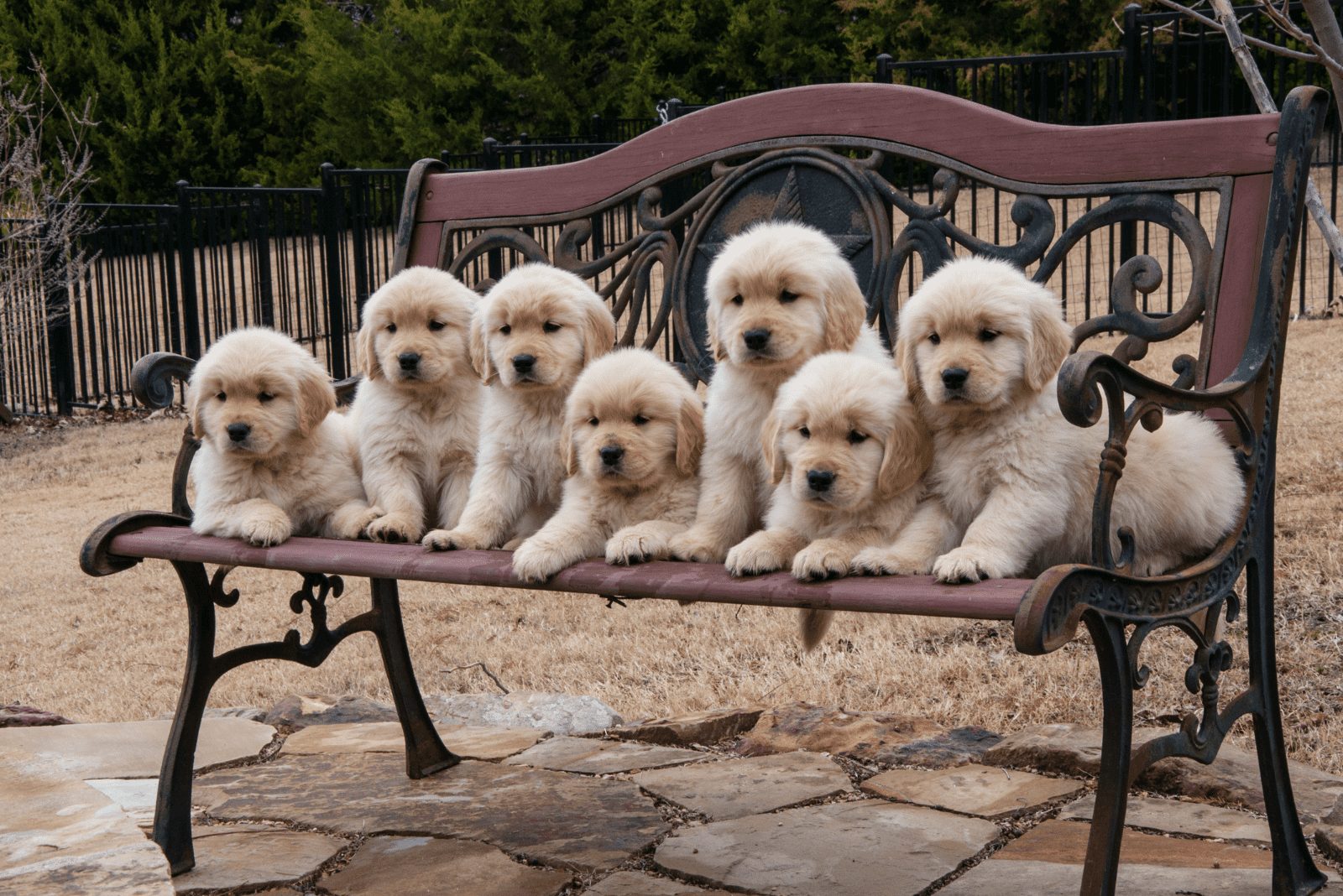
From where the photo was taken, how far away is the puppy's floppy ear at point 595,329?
3.80 m

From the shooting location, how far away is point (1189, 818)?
3.99m

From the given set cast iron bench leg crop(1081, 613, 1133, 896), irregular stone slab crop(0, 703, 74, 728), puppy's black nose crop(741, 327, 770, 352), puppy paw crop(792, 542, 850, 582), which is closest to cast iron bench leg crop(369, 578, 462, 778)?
irregular stone slab crop(0, 703, 74, 728)

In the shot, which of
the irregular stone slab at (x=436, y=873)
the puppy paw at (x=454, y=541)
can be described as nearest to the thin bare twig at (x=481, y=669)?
the irregular stone slab at (x=436, y=873)

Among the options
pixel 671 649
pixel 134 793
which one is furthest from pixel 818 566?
pixel 671 649

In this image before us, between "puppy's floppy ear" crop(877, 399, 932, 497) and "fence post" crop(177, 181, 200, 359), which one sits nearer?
"puppy's floppy ear" crop(877, 399, 932, 497)

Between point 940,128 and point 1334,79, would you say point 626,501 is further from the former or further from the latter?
point 1334,79

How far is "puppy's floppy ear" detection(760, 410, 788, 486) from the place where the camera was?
3178 millimetres

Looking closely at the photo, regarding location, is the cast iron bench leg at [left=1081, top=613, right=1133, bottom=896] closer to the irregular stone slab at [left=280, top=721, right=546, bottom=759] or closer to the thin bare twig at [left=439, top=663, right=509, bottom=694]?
the irregular stone slab at [left=280, top=721, right=546, bottom=759]

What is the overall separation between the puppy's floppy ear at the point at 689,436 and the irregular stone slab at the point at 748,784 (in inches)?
46.7

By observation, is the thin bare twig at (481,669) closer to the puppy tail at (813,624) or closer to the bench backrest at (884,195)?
the bench backrest at (884,195)

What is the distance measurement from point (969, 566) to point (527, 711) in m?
2.90

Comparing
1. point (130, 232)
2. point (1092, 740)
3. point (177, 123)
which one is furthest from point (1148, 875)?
point (177, 123)

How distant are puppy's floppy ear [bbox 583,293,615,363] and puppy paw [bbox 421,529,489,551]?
548mm

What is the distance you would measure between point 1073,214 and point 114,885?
16.0m
